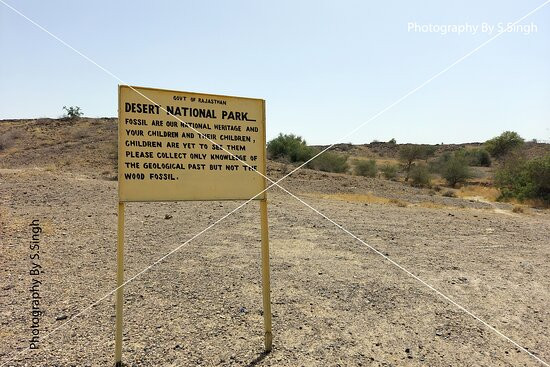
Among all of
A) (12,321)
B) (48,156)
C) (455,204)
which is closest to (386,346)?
(12,321)

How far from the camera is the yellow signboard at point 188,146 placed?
3.90 m

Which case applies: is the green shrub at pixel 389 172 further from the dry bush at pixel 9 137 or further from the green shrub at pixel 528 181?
the dry bush at pixel 9 137

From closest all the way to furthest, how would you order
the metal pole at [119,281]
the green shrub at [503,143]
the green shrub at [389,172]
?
1. the metal pole at [119,281]
2. the green shrub at [389,172]
3. the green shrub at [503,143]

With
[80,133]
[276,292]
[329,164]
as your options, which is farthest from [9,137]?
[276,292]

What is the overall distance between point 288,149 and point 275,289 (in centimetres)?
3279

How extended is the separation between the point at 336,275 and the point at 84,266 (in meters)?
4.12

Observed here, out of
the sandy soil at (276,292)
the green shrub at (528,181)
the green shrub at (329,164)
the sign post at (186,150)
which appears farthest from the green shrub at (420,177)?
the sign post at (186,150)

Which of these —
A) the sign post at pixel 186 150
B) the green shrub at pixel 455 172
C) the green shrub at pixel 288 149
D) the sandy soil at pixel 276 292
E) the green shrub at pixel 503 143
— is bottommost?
the sandy soil at pixel 276 292

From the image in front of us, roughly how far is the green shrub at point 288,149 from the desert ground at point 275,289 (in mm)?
24740

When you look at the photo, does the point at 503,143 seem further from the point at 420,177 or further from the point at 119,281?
the point at 119,281

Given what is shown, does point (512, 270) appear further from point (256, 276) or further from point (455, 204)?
point (455, 204)

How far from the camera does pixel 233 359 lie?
14.1 ft

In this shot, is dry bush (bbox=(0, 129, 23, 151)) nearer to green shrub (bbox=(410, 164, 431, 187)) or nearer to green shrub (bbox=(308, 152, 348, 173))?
green shrub (bbox=(308, 152, 348, 173))
